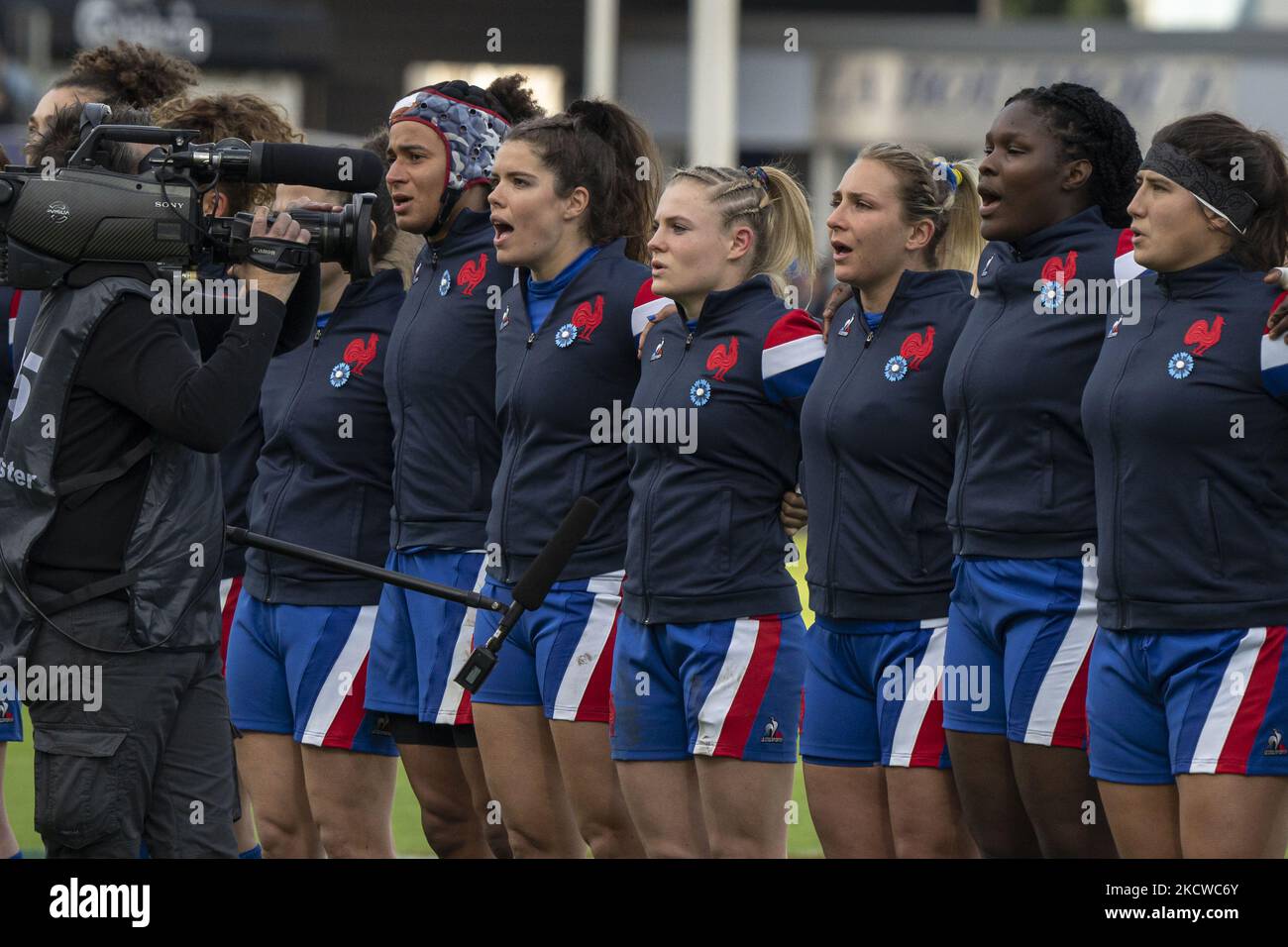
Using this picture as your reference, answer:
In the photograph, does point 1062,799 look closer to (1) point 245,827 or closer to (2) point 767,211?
(2) point 767,211

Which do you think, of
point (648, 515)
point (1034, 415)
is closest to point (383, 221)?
point (648, 515)

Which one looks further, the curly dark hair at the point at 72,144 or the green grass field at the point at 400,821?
the green grass field at the point at 400,821

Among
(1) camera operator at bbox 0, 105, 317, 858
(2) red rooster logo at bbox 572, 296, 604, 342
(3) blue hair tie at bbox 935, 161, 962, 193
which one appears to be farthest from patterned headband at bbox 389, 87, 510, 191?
(1) camera operator at bbox 0, 105, 317, 858

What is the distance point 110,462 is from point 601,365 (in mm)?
1386

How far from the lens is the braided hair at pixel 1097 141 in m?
4.61

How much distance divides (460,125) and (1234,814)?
2.81 metres

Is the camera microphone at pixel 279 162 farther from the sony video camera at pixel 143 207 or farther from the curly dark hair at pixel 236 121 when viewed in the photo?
the curly dark hair at pixel 236 121

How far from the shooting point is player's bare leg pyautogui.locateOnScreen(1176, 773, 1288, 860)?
398 cm

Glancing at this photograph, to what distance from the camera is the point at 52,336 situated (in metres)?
4.21

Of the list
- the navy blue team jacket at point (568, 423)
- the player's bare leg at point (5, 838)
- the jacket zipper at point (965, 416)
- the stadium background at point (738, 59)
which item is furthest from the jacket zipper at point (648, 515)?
the stadium background at point (738, 59)

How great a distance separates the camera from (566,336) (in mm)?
5137

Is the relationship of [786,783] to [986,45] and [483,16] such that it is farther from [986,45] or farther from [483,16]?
[986,45]

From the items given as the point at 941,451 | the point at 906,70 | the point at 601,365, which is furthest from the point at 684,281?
the point at 906,70

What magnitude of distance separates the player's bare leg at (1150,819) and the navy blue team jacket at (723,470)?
3.36 ft
